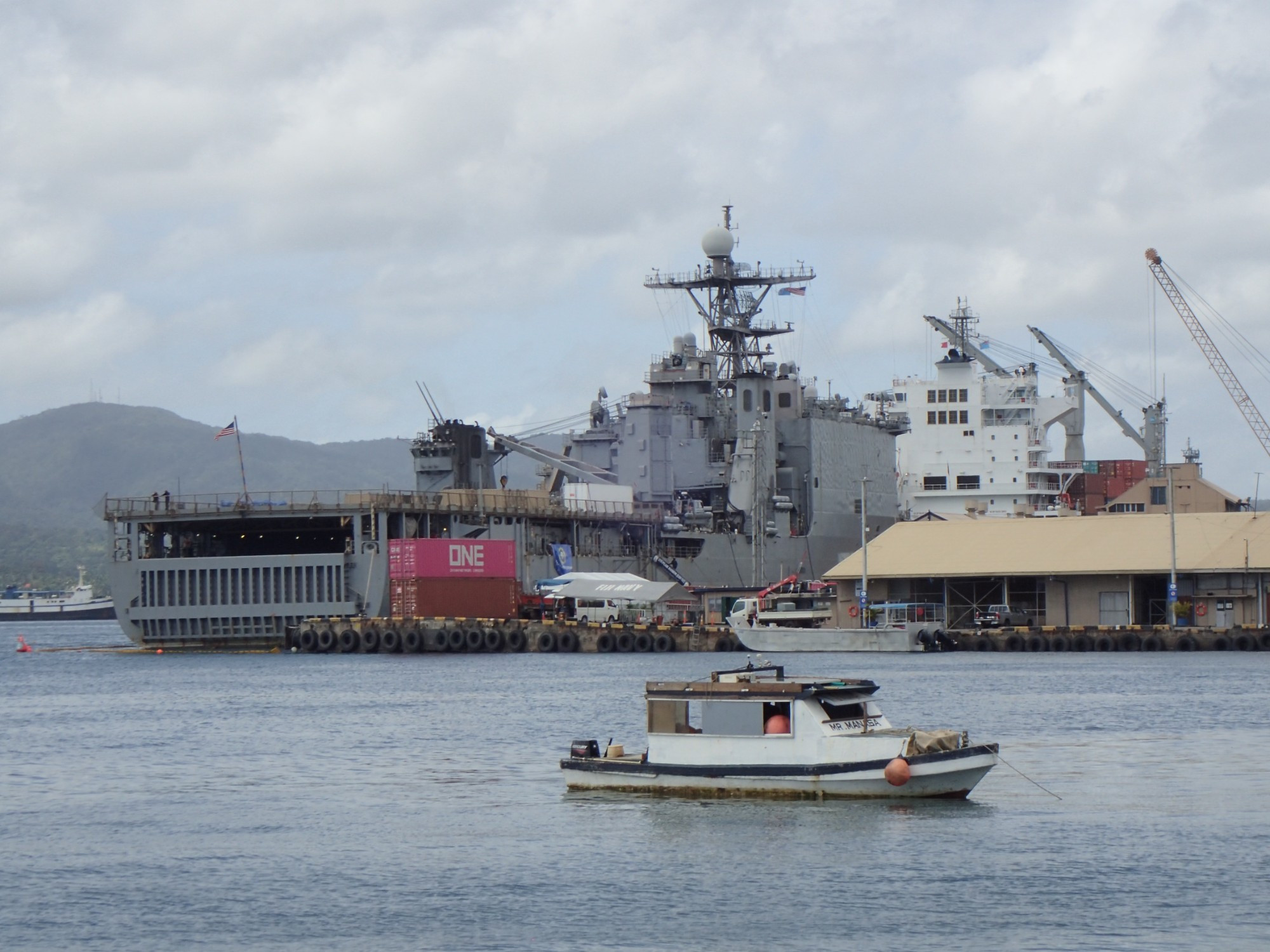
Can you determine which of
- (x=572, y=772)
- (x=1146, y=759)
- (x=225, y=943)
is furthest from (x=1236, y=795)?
(x=225, y=943)

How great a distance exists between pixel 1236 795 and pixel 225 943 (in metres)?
20.4

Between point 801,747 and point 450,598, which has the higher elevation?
point 450,598

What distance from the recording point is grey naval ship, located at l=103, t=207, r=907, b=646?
94.8m

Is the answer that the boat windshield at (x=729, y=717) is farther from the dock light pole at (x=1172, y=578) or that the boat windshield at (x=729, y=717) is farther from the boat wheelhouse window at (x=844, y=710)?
the dock light pole at (x=1172, y=578)

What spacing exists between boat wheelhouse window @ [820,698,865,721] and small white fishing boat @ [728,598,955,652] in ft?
172

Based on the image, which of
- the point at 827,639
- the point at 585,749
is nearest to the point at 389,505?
the point at 827,639

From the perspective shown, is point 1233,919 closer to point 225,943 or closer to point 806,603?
point 225,943

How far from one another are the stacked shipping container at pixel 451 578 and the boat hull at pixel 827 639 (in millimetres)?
12804

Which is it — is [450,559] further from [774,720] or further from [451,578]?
[774,720]

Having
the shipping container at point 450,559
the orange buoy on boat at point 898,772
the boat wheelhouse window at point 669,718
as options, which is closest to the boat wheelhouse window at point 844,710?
the orange buoy on boat at point 898,772

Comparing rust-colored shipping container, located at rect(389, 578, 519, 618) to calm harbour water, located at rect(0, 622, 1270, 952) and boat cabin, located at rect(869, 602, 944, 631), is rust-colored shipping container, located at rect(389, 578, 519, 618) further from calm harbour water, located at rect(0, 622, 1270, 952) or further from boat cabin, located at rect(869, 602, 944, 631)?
calm harbour water, located at rect(0, 622, 1270, 952)

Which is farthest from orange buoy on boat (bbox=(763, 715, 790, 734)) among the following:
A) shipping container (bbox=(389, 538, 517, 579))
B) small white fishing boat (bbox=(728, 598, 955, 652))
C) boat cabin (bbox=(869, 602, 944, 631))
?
shipping container (bbox=(389, 538, 517, 579))

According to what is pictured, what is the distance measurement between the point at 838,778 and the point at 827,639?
5429 cm

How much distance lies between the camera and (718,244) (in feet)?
416
